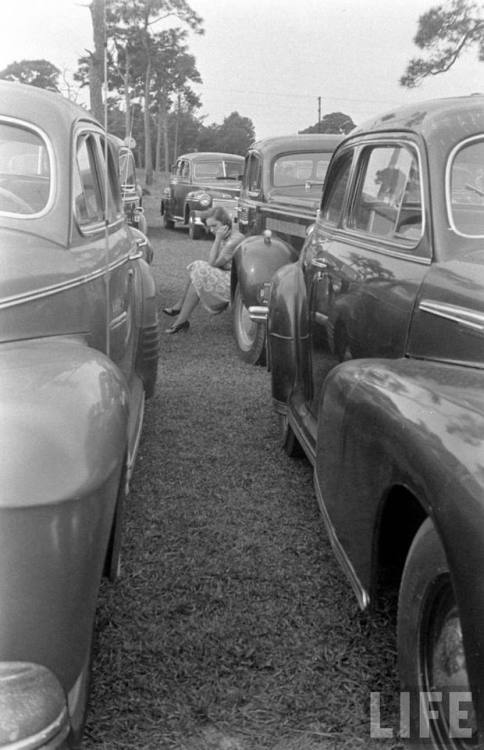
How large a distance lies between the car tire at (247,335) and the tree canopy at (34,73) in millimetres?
3071

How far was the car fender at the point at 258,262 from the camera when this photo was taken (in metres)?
5.68

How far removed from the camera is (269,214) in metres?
6.96

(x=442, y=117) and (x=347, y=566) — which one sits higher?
(x=442, y=117)

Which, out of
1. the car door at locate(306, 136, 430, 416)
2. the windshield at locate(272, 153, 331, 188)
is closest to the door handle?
the car door at locate(306, 136, 430, 416)

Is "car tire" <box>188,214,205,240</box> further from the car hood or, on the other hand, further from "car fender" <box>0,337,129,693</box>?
"car fender" <box>0,337,129,693</box>

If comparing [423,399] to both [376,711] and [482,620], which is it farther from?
[376,711]

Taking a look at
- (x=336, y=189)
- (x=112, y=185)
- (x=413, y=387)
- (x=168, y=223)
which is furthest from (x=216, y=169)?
(x=413, y=387)

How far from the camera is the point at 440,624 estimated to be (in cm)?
171

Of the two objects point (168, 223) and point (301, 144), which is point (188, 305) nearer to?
point (301, 144)

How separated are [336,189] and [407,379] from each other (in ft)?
6.50

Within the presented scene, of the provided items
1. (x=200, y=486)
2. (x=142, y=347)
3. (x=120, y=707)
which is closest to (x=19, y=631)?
(x=120, y=707)

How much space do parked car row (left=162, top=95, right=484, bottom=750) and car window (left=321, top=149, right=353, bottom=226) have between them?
0.04 ft

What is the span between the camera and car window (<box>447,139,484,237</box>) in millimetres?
2403

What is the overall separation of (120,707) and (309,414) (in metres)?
1.74
